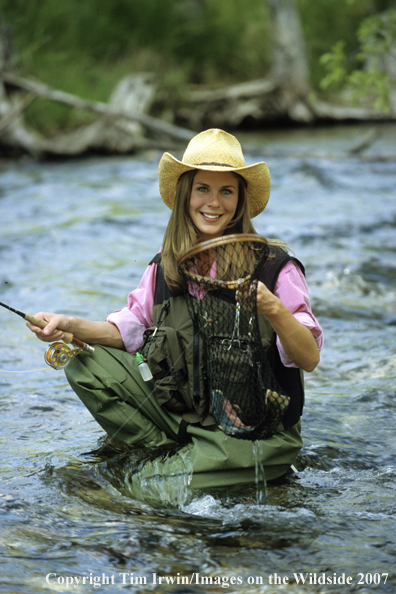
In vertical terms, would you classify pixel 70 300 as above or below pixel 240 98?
below

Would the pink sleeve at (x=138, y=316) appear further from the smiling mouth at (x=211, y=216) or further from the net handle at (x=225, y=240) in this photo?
the net handle at (x=225, y=240)

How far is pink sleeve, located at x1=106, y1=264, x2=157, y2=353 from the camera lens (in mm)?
3146

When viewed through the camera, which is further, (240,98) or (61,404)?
(240,98)

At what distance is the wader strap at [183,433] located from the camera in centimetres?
298

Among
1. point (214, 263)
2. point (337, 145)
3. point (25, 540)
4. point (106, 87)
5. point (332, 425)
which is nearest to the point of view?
point (25, 540)

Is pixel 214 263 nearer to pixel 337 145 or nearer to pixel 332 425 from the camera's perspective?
pixel 332 425

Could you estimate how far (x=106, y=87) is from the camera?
51.1 feet

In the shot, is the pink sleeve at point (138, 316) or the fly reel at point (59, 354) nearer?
the fly reel at point (59, 354)

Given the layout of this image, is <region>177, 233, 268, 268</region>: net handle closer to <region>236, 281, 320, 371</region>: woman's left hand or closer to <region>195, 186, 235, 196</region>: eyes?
<region>236, 281, 320, 371</region>: woman's left hand

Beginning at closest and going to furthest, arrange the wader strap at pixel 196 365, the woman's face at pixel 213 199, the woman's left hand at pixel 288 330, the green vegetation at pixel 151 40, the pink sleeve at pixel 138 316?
1. the woman's left hand at pixel 288 330
2. the wader strap at pixel 196 365
3. the woman's face at pixel 213 199
4. the pink sleeve at pixel 138 316
5. the green vegetation at pixel 151 40

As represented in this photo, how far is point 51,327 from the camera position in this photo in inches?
110

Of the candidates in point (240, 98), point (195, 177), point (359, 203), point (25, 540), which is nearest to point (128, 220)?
point (359, 203)

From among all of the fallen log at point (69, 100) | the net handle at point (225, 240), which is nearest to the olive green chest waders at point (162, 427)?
the net handle at point (225, 240)

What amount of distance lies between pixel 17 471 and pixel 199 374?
36.2 inches
